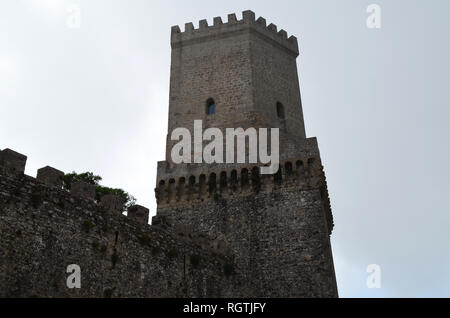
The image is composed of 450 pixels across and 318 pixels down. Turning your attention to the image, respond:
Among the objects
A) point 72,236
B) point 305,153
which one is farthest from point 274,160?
Answer: point 72,236

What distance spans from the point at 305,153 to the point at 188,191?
5040mm

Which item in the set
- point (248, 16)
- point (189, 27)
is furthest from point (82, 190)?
point (248, 16)

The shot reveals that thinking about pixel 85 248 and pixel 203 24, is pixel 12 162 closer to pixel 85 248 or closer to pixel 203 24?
pixel 85 248

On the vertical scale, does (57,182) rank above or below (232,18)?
below

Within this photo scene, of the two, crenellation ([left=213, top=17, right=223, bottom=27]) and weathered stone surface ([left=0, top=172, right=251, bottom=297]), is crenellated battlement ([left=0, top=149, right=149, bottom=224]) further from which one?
crenellation ([left=213, top=17, right=223, bottom=27])

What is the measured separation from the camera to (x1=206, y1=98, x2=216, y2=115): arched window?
2328cm

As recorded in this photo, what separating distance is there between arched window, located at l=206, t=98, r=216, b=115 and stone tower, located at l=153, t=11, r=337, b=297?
51 millimetres

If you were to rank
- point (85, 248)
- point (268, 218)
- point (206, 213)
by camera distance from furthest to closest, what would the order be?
point (206, 213) → point (268, 218) → point (85, 248)

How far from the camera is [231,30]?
25641mm

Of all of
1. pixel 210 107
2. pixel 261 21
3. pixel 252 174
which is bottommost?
pixel 252 174

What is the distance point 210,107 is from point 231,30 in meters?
4.69

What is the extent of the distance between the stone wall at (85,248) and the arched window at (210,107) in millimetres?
7074

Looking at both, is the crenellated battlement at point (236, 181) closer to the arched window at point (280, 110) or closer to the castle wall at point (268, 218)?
the castle wall at point (268, 218)
